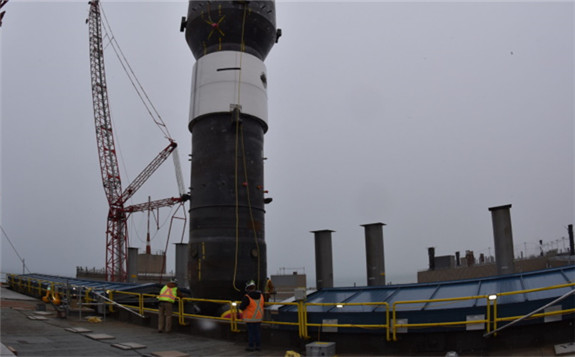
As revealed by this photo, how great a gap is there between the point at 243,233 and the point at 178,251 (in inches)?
462

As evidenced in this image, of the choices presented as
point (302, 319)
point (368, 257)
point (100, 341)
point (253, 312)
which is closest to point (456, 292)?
point (302, 319)

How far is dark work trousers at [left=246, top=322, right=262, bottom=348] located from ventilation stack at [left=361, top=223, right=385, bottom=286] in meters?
7.79

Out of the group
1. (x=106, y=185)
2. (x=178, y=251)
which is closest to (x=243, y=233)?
(x=178, y=251)

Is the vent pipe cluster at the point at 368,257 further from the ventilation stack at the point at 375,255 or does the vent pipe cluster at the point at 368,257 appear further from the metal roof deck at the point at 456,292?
the metal roof deck at the point at 456,292

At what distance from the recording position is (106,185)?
6206 centimetres

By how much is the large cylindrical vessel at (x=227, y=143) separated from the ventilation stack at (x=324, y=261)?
2703 millimetres

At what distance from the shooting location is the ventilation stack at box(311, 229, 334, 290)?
1853 centimetres

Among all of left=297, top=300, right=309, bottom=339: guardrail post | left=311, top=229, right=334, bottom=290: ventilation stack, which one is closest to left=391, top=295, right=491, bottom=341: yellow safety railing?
left=297, top=300, right=309, bottom=339: guardrail post

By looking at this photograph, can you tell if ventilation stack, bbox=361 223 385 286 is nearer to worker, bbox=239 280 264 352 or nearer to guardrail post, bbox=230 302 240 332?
guardrail post, bbox=230 302 240 332

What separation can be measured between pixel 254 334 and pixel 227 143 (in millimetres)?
7476

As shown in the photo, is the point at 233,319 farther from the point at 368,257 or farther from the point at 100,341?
the point at 368,257

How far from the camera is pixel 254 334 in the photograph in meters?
11.8

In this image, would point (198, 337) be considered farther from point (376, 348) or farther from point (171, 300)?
point (376, 348)

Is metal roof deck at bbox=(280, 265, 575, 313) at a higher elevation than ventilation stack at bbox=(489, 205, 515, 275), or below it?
below
